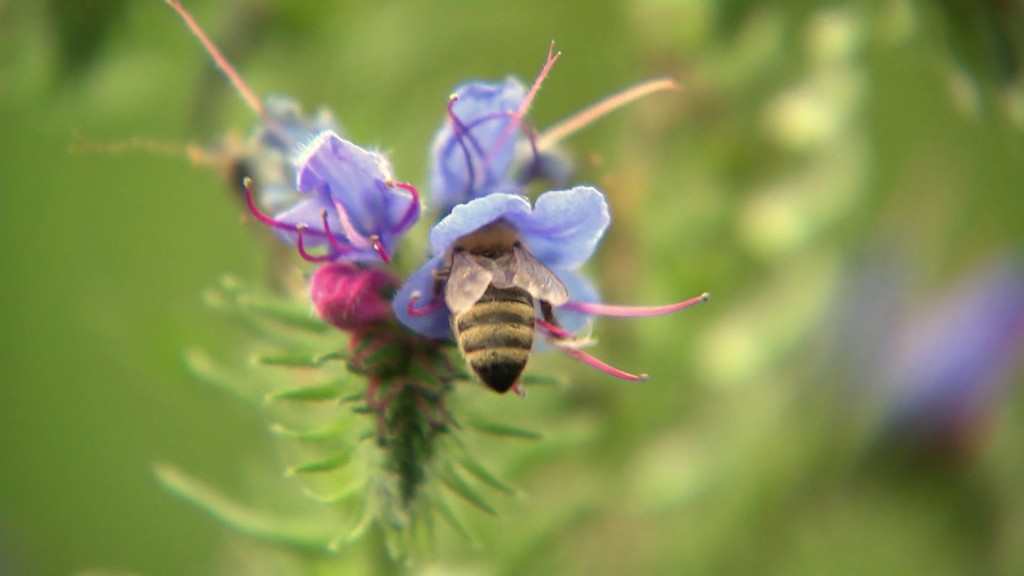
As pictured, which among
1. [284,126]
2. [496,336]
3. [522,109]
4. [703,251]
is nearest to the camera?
[496,336]

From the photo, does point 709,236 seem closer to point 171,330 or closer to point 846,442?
point 846,442

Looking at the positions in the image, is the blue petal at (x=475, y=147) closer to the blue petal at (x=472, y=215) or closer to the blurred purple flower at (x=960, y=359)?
the blue petal at (x=472, y=215)

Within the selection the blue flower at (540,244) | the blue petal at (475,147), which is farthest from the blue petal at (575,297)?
the blue petal at (475,147)

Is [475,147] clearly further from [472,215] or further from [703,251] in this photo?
[703,251]

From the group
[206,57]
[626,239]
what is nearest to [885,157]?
[626,239]

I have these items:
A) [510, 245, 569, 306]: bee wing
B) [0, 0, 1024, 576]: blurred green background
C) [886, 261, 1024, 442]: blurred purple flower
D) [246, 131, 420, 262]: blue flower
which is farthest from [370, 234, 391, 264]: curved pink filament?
[886, 261, 1024, 442]: blurred purple flower

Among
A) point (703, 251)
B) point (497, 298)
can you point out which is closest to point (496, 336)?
point (497, 298)

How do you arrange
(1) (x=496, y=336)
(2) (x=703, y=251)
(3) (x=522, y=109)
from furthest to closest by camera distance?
(2) (x=703, y=251) < (3) (x=522, y=109) < (1) (x=496, y=336)

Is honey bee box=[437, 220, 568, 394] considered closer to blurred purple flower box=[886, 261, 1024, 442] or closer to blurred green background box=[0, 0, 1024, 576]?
blurred green background box=[0, 0, 1024, 576]
